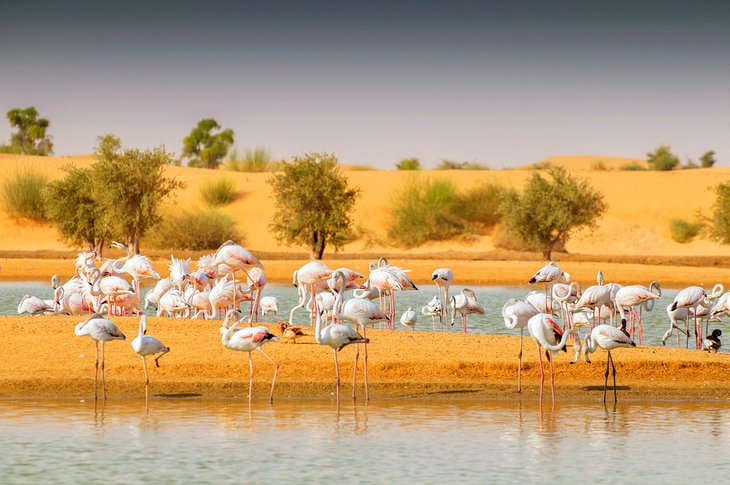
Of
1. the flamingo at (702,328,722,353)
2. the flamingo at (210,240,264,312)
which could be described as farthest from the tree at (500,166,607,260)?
the flamingo at (210,240,264,312)

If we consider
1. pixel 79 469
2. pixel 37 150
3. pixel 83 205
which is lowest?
pixel 79 469

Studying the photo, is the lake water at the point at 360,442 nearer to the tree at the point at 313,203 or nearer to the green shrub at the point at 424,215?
the tree at the point at 313,203

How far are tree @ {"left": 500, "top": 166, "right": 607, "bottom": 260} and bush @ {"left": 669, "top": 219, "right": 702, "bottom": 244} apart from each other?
1337 centimetres

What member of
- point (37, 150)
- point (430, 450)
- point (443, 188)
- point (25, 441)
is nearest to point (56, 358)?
point (25, 441)

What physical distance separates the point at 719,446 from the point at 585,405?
102 inches

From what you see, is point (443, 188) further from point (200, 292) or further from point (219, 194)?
point (200, 292)

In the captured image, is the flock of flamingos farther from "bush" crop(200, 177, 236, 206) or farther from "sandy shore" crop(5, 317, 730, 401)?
"bush" crop(200, 177, 236, 206)

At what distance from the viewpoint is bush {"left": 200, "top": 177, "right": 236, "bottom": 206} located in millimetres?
65875

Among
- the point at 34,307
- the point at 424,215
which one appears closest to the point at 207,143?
the point at 424,215

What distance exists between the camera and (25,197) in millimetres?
59562

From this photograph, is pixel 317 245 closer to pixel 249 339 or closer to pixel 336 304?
pixel 336 304

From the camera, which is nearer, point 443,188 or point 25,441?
point 25,441

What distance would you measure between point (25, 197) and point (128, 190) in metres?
17.1

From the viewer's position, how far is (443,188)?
195ft
